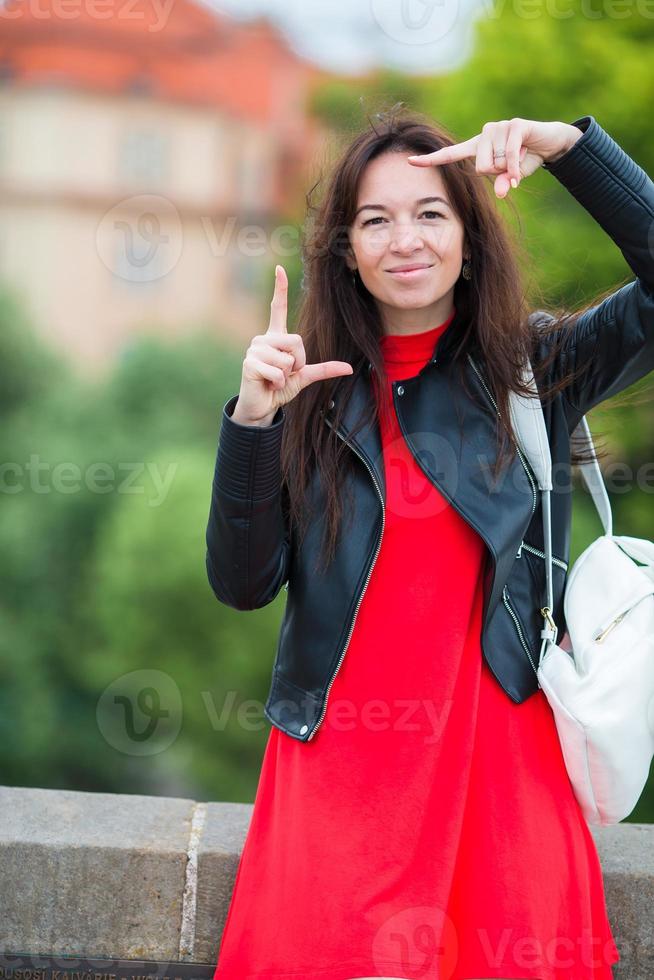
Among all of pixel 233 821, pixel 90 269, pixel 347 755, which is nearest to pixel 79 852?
pixel 233 821

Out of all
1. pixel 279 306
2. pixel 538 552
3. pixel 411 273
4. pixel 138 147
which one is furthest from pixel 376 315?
pixel 138 147

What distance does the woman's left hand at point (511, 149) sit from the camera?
1.68m

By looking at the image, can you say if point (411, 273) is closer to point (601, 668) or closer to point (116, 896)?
point (601, 668)

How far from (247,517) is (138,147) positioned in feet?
74.3

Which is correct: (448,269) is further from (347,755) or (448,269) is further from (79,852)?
(79,852)

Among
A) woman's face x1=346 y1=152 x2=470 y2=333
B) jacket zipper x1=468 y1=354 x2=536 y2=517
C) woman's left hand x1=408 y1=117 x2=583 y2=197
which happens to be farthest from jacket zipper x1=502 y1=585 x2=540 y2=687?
woman's left hand x1=408 y1=117 x2=583 y2=197

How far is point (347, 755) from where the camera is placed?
5.75ft

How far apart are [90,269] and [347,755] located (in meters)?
20.9

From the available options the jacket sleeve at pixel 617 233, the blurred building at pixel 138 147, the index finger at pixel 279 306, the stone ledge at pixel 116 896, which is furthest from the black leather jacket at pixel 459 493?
the blurred building at pixel 138 147

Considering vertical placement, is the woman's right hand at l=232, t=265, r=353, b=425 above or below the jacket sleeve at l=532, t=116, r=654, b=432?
below

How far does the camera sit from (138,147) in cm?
2295

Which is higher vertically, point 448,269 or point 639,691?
point 448,269

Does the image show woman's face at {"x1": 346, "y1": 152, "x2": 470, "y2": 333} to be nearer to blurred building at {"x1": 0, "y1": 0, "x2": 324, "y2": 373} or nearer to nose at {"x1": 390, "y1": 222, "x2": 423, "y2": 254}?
nose at {"x1": 390, "y1": 222, "x2": 423, "y2": 254}

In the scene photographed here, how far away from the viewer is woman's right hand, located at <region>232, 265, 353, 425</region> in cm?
168
